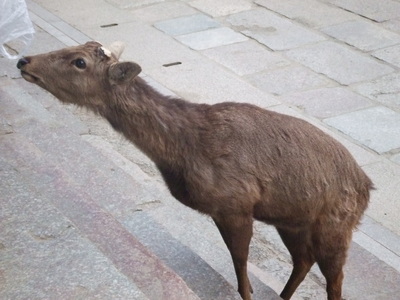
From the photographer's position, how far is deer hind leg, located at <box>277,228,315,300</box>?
4387mm

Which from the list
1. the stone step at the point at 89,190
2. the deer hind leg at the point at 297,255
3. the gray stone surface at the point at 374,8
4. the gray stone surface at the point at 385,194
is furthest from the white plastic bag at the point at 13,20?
the gray stone surface at the point at 374,8

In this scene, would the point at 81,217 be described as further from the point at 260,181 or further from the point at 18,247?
the point at 260,181

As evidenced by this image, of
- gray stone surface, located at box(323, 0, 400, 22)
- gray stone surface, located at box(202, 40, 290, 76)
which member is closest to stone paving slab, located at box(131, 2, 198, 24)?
gray stone surface, located at box(202, 40, 290, 76)

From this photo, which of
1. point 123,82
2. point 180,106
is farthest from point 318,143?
point 123,82

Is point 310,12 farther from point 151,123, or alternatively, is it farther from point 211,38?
point 151,123

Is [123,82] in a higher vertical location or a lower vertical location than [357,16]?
higher

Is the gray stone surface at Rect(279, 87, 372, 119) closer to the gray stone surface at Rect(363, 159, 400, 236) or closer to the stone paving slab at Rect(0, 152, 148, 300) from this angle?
the gray stone surface at Rect(363, 159, 400, 236)

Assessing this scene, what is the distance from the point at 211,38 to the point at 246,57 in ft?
2.16

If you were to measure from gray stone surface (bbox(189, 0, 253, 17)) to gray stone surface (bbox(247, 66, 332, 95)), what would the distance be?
1889mm

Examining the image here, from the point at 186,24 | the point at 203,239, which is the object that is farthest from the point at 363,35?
the point at 203,239

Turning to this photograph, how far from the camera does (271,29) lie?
30.2 ft

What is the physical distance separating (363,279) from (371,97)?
3.11 meters

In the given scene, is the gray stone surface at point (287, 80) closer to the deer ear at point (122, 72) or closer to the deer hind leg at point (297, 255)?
the deer hind leg at point (297, 255)

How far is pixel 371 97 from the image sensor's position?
24.9ft
